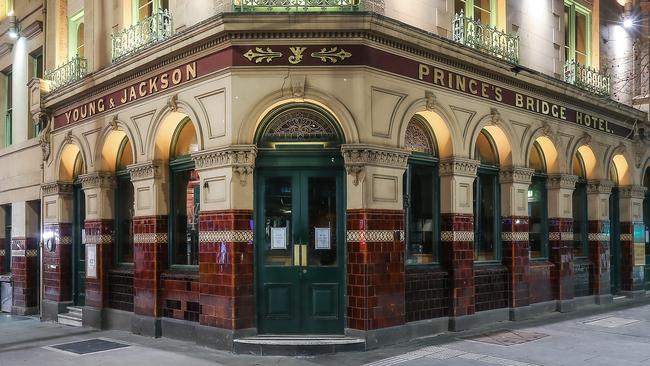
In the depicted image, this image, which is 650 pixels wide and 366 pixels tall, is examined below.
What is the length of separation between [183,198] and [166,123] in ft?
5.04

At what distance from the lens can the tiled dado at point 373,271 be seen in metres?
11.3

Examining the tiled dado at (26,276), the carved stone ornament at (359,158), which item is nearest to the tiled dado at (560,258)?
the carved stone ornament at (359,158)

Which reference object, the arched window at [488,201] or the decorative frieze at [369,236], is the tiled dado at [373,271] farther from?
the arched window at [488,201]

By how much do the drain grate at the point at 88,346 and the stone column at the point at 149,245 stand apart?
0.81 m

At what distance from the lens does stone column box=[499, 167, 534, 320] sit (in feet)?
48.6

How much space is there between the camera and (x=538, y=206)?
54.2ft

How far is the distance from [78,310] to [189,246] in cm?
458

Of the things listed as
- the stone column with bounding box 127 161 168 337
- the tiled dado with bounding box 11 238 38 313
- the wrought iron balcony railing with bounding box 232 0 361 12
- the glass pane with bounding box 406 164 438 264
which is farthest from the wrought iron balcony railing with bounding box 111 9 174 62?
the tiled dado with bounding box 11 238 38 313

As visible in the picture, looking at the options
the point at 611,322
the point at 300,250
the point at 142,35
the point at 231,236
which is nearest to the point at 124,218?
the point at 142,35

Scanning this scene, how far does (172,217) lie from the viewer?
13531mm

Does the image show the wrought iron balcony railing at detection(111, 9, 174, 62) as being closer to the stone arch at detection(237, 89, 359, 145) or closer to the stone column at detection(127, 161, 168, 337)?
the stone column at detection(127, 161, 168, 337)

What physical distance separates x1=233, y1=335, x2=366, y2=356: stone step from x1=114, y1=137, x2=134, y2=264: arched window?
16.8 feet

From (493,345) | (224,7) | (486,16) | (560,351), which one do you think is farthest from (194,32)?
(560,351)

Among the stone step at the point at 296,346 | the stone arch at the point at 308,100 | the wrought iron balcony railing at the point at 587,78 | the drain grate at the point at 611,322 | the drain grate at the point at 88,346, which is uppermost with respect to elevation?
the wrought iron balcony railing at the point at 587,78
